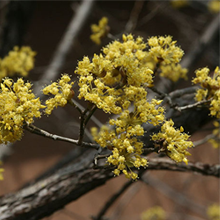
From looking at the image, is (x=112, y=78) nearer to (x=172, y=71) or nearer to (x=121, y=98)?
(x=121, y=98)

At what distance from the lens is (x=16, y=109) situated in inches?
29.5

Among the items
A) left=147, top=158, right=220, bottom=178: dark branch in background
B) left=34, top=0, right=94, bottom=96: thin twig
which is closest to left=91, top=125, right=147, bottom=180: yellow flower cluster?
left=147, top=158, right=220, bottom=178: dark branch in background

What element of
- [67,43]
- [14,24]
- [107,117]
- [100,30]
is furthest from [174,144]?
[107,117]

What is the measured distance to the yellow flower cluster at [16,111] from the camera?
75 centimetres

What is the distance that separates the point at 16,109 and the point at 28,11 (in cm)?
163

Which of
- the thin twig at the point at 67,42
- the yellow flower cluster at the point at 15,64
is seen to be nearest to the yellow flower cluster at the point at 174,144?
the yellow flower cluster at the point at 15,64

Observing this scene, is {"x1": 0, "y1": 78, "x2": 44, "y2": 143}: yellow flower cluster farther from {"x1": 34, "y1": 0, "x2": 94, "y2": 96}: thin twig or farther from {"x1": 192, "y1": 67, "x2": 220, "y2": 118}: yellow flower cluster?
{"x1": 34, "y1": 0, "x2": 94, "y2": 96}: thin twig

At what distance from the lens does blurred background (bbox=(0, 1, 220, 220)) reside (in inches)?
110

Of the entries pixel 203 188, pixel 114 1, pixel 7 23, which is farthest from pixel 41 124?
pixel 203 188

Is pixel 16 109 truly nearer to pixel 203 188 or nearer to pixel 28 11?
pixel 28 11

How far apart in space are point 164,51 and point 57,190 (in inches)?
31.4

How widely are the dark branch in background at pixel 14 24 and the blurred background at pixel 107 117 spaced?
1.28ft

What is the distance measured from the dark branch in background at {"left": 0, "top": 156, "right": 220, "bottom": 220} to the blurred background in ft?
4.00

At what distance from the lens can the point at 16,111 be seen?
0.76 meters
